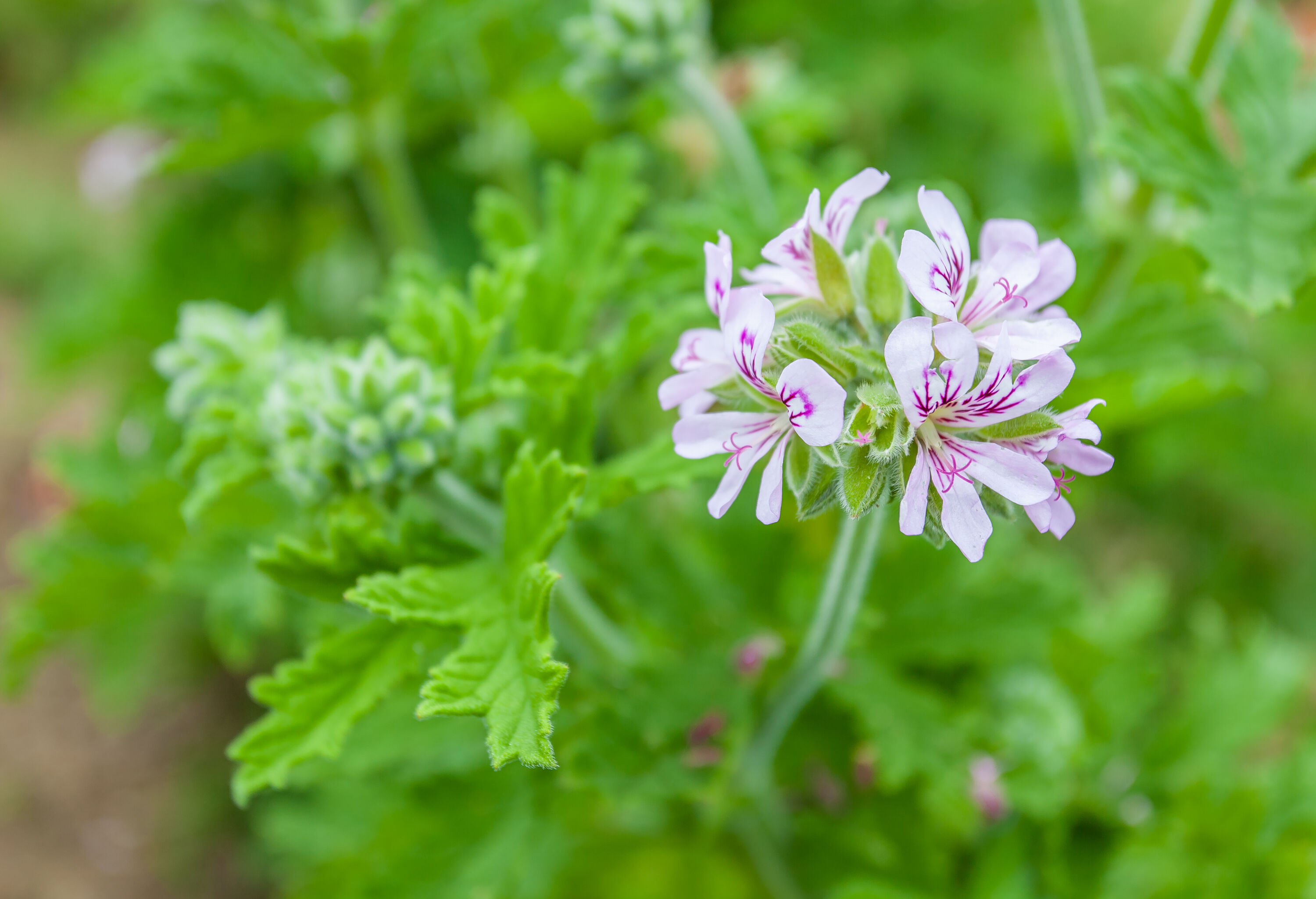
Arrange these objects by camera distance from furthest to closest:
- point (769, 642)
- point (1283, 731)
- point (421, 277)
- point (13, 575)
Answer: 1. point (13, 575)
2. point (1283, 731)
3. point (769, 642)
4. point (421, 277)

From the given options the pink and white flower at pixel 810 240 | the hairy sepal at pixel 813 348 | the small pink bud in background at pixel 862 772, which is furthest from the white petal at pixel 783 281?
the small pink bud in background at pixel 862 772

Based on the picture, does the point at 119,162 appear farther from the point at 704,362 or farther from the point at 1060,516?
the point at 1060,516

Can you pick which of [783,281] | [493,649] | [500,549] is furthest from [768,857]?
[783,281]

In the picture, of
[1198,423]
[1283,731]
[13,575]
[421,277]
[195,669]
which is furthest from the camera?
[13,575]

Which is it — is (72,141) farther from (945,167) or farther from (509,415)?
(509,415)

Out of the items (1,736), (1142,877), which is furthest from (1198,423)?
(1,736)

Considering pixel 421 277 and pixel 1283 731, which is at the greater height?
pixel 421 277

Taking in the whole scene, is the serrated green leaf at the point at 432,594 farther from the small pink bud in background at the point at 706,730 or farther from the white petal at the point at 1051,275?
the white petal at the point at 1051,275

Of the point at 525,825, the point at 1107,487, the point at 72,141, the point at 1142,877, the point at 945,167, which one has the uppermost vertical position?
the point at 72,141
